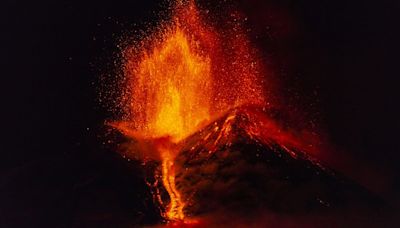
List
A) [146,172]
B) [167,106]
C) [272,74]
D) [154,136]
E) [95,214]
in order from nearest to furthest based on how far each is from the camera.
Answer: [95,214] → [146,172] → [154,136] → [167,106] → [272,74]

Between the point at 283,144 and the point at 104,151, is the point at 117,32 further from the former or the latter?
the point at 283,144

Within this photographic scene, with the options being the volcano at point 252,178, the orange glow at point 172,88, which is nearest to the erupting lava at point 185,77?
the orange glow at point 172,88

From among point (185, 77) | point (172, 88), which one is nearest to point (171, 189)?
point (172, 88)

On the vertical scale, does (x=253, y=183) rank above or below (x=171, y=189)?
below

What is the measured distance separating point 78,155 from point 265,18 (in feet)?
25.8

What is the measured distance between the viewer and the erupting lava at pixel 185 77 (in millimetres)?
14656

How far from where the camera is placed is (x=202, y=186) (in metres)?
10.7

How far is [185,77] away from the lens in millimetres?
15109

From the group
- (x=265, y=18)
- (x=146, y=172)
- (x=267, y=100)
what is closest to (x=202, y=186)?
(x=146, y=172)

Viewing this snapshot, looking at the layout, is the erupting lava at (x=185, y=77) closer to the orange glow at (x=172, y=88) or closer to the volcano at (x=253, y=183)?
the orange glow at (x=172, y=88)

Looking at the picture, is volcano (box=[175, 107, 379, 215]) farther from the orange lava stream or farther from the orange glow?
the orange glow

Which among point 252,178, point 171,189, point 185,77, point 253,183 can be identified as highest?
point 185,77

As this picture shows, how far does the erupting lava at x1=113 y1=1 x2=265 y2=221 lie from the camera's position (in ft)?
48.1

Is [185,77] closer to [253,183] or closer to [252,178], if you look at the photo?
[252,178]
